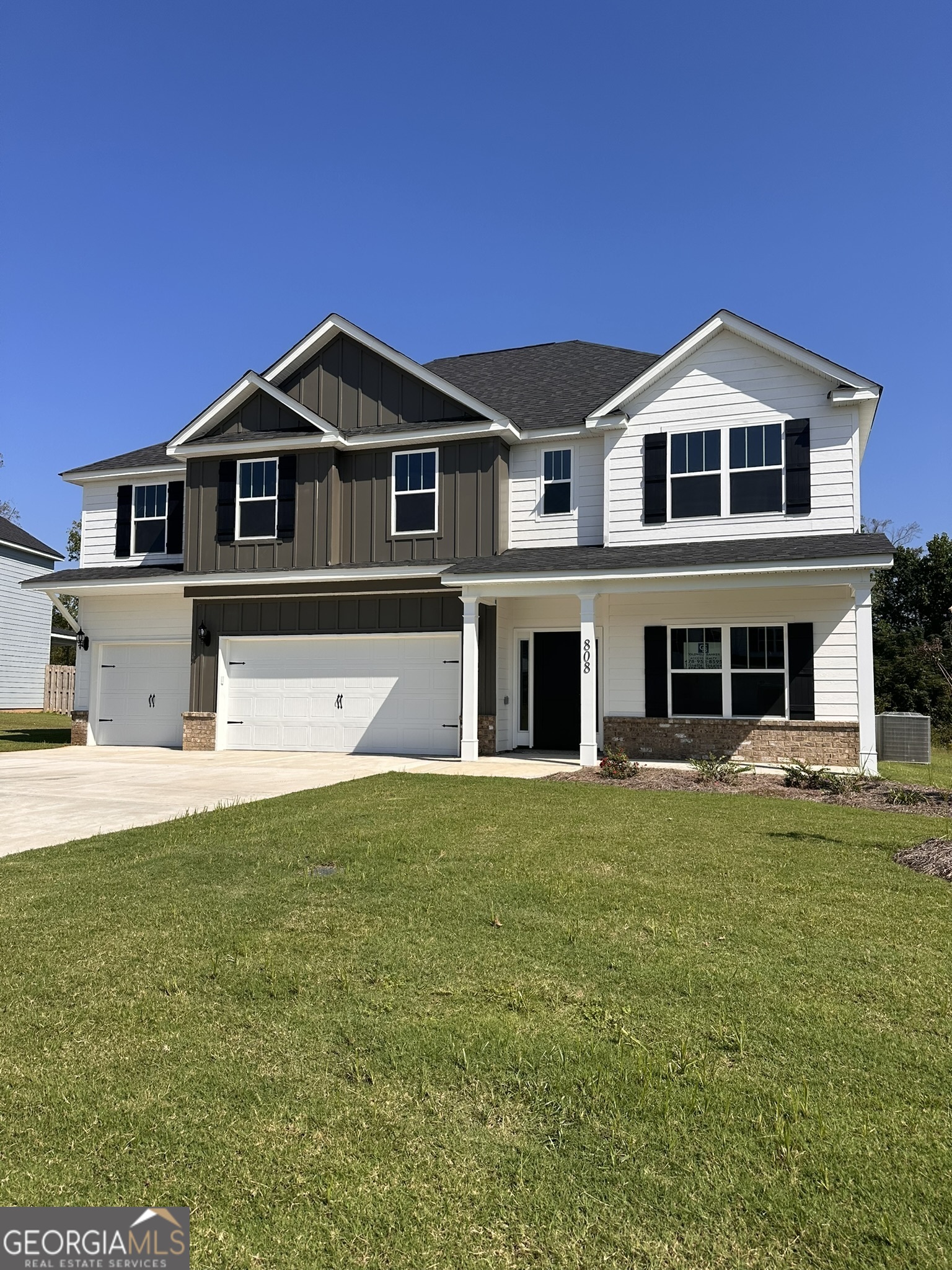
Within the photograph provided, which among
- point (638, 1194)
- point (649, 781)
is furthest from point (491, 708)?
point (638, 1194)

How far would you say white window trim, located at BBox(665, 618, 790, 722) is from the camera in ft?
45.4

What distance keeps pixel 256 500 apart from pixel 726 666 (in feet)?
33.4

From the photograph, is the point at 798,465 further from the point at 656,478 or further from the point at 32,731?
the point at 32,731

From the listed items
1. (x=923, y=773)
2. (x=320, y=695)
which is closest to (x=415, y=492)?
(x=320, y=695)

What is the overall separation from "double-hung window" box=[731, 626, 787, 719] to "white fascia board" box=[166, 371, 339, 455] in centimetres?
914

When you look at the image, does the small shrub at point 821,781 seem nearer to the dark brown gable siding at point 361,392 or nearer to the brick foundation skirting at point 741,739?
the brick foundation skirting at point 741,739

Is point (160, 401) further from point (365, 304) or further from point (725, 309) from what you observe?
point (725, 309)

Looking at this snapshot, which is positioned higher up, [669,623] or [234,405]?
[234,405]

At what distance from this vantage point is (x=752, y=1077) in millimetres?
2889

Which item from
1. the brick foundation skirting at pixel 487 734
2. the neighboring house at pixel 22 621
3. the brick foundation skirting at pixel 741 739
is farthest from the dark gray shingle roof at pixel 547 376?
the neighboring house at pixel 22 621

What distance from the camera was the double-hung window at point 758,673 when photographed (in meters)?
13.9

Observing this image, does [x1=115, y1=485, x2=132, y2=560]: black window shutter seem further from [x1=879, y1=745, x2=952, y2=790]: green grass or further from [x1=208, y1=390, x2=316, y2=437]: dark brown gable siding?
[x1=879, y1=745, x2=952, y2=790]: green grass

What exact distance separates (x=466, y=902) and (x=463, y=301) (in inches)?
743

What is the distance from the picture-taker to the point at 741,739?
45.8ft
